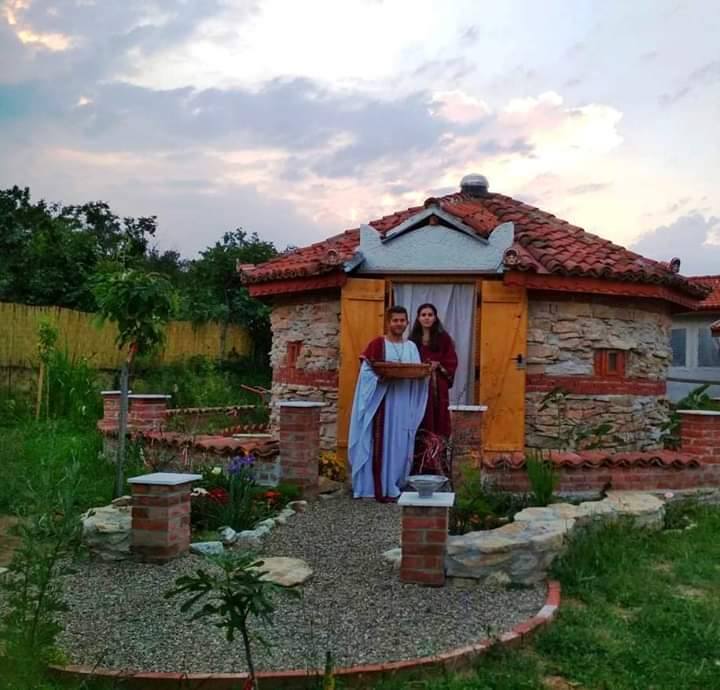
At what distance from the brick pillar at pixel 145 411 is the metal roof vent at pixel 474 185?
5410mm

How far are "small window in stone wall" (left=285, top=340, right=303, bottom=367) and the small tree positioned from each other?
2.88 meters

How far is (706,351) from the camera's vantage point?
23.6 metres

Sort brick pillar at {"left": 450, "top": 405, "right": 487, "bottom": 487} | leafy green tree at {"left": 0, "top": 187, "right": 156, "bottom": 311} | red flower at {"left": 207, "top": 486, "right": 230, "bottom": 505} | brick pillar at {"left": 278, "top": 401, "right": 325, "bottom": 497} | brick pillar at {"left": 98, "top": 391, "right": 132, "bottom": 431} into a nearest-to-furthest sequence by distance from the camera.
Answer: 1. red flower at {"left": 207, "top": 486, "right": 230, "bottom": 505}
2. brick pillar at {"left": 450, "top": 405, "right": 487, "bottom": 487}
3. brick pillar at {"left": 278, "top": 401, "right": 325, "bottom": 497}
4. brick pillar at {"left": 98, "top": 391, "right": 132, "bottom": 431}
5. leafy green tree at {"left": 0, "top": 187, "right": 156, "bottom": 311}

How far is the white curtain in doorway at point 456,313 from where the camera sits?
955cm

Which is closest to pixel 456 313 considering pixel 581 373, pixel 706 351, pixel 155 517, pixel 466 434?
pixel 581 373

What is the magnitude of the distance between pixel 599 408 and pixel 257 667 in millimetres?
6566

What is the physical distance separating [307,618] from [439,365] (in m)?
4.18

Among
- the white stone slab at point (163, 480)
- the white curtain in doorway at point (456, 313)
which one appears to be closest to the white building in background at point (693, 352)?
the white curtain in doorway at point (456, 313)

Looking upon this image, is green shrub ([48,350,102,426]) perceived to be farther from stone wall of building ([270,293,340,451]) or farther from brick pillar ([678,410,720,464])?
brick pillar ([678,410,720,464])

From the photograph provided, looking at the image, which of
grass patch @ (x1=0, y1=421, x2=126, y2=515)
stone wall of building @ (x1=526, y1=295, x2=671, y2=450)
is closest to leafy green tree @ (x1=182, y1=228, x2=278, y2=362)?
grass patch @ (x1=0, y1=421, x2=126, y2=515)

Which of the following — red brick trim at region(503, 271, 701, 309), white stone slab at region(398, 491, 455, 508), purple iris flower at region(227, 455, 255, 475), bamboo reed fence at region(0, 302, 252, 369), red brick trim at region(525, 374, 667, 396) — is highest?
red brick trim at region(503, 271, 701, 309)

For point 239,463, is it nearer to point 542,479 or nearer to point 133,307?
point 133,307

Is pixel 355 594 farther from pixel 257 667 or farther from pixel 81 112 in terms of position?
pixel 81 112

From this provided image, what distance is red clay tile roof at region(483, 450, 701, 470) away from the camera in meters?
7.37
